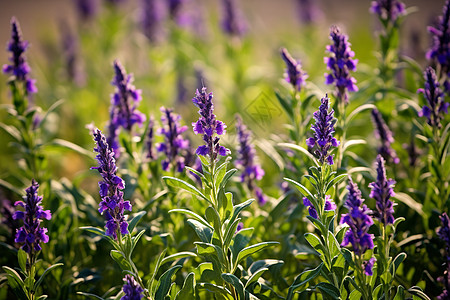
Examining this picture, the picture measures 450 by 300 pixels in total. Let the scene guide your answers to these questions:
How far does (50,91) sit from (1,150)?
58.7 inches

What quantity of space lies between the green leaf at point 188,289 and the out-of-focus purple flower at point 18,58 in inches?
90.8

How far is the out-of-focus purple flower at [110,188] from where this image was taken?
110 inches

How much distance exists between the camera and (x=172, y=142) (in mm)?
3699

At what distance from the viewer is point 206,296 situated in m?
3.46

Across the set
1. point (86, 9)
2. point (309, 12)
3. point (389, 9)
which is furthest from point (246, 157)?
point (86, 9)

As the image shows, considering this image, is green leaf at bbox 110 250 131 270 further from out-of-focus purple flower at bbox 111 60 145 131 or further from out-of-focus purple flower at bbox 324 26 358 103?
out-of-focus purple flower at bbox 324 26 358 103

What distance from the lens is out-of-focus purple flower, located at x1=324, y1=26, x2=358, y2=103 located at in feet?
11.1

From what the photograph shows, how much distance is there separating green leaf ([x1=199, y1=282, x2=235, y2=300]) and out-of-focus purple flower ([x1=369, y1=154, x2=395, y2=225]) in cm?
110

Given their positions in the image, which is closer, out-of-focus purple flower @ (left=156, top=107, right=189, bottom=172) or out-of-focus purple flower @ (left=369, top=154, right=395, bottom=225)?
out-of-focus purple flower @ (left=369, top=154, right=395, bottom=225)

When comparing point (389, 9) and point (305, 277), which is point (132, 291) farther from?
point (389, 9)

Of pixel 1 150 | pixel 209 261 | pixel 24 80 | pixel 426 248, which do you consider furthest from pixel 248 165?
pixel 1 150

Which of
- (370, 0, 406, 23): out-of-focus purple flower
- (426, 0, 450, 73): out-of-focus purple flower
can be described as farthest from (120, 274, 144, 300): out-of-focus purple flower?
(370, 0, 406, 23): out-of-focus purple flower

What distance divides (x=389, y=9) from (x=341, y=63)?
4.92 ft

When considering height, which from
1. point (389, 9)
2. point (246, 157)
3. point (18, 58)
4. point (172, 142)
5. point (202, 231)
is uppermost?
point (389, 9)
